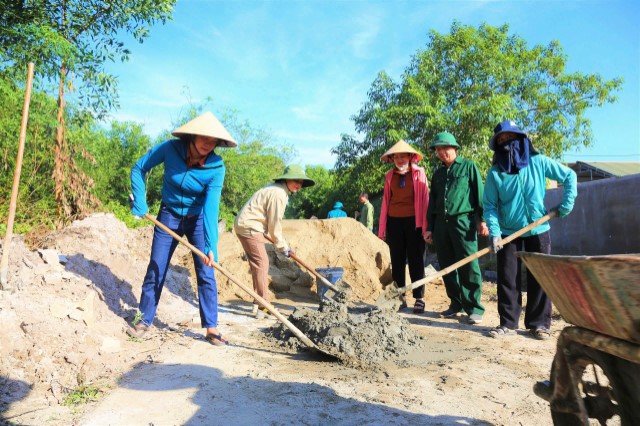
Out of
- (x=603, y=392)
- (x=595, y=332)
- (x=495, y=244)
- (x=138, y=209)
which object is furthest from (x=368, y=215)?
(x=595, y=332)

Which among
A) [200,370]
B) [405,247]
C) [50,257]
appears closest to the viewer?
[200,370]

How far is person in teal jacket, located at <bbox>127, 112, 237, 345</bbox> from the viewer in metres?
3.72

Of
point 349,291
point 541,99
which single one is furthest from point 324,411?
point 541,99

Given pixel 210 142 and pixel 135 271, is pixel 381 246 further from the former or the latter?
pixel 210 142

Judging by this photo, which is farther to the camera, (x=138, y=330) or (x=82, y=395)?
(x=138, y=330)

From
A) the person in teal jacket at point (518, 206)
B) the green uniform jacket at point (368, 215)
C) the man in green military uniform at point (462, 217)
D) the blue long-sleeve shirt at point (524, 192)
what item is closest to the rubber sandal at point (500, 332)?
the person in teal jacket at point (518, 206)

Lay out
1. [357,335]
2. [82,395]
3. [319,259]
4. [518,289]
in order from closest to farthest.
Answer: [82,395] → [357,335] → [518,289] → [319,259]

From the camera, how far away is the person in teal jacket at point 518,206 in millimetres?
4000

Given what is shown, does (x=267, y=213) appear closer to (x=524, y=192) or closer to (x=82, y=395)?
(x=524, y=192)

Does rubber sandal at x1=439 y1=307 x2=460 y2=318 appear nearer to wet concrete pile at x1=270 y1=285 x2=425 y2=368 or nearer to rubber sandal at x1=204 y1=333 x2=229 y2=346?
wet concrete pile at x1=270 y1=285 x2=425 y2=368

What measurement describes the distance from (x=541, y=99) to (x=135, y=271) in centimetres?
1584

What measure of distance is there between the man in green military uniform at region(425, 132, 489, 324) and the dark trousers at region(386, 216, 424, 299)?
1.48 feet

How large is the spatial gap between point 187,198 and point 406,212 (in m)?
2.63

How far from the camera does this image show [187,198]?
3869 mm
